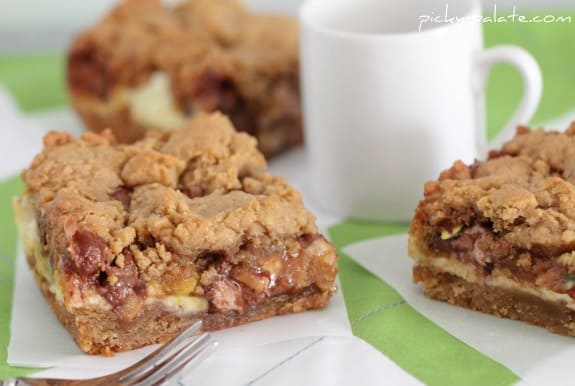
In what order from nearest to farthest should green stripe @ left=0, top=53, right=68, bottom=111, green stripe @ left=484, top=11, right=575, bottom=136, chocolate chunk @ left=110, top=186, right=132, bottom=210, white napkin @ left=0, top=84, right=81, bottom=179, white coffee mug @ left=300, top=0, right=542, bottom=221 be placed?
chocolate chunk @ left=110, top=186, right=132, bottom=210 → white coffee mug @ left=300, top=0, right=542, bottom=221 → white napkin @ left=0, top=84, right=81, bottom=179 → green stripe @ left=484, top=11, right=575, bottom=136 → green stripe @ left=0, top=53, right=68, bottom=111

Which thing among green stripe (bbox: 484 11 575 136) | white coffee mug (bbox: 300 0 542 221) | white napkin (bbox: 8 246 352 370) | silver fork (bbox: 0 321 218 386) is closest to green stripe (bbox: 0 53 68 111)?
white coffee mug (bbox: 300 0 542 221)

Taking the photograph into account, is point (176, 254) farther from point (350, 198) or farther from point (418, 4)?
point (418, 4)

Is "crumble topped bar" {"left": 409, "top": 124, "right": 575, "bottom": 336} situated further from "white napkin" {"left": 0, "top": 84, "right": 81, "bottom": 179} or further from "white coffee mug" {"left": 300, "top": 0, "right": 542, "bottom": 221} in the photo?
"white napkin" {"left": 0, "top": 84, "right": 81, "bottom": 179}

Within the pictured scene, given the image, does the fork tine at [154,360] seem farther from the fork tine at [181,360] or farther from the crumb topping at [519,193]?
the crumb topping at [519,193]

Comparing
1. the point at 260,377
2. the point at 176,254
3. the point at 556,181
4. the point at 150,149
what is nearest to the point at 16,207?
the point at 150,149

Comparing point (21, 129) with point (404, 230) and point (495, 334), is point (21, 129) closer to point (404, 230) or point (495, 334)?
point (404, 230)

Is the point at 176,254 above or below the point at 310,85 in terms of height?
below

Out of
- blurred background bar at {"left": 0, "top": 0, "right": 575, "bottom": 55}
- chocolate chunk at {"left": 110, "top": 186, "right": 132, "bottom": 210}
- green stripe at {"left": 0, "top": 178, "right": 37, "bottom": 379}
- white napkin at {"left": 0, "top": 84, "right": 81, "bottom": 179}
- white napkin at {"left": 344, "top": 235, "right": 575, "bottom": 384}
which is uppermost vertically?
blurred background bar at {"left": 0, "top": 0, "right": 575, "bottom": 55}
